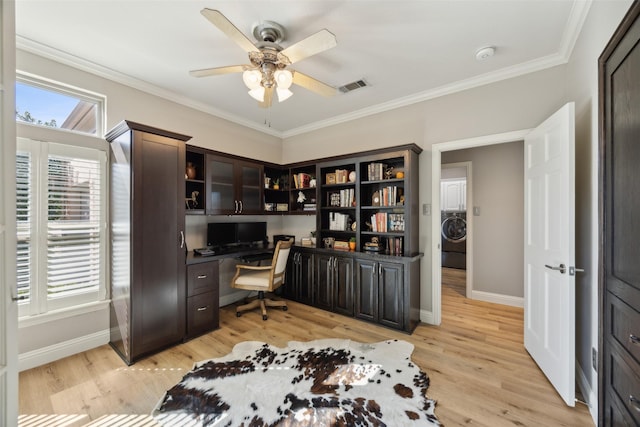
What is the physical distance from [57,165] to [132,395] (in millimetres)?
2125

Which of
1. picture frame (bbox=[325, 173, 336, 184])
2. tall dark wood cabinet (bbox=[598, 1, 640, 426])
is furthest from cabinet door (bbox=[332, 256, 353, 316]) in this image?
tall dark wood cabinet (bbox=[598, 1, 640, 426])

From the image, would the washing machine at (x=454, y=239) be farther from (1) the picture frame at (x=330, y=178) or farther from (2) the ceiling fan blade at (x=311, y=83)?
(2) the ceiling fan blade at (x=311, y=83)

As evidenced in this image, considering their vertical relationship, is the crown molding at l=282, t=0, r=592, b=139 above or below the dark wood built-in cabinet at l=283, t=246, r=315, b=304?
above

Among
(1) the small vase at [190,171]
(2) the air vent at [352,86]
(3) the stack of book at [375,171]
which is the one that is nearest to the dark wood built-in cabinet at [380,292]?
(3) the stack of book at [375,171]

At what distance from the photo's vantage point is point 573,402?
1758 millimetres

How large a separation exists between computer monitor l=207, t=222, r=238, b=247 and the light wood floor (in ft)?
3.23

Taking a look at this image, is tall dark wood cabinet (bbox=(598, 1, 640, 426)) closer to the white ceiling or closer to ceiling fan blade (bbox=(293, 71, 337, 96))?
the white ceiling

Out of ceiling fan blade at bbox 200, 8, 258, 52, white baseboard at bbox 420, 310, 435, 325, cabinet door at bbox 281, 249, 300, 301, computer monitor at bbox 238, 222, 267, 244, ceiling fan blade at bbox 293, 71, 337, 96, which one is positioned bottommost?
white baseboard at bbox 420, 310, 435, 325

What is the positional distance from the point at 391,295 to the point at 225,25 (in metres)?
2.88

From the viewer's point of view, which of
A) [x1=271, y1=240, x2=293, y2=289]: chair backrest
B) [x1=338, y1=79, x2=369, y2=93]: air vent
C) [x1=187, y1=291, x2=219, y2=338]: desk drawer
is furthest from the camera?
[x1=271, y1=240, x2=293, y2=289]: chair backrest

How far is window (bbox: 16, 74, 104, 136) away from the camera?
7.42 ft

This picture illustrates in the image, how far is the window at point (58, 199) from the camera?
221 centimetres

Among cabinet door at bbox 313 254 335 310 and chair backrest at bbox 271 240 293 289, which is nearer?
chair backrest at bbox 271 240 293 289

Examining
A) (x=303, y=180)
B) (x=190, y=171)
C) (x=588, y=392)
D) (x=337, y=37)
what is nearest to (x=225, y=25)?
(x=337, y=37)
